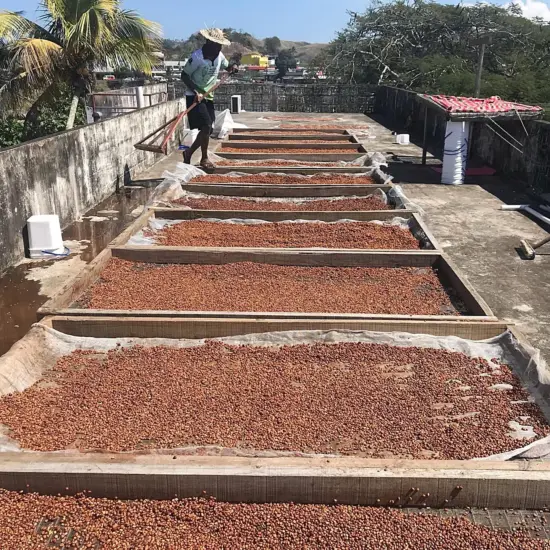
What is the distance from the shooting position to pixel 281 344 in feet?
9.35

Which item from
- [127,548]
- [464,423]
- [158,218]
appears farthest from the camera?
[158,218]

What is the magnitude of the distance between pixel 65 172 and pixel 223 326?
3214 millimetres

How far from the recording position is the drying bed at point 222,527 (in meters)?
1.66

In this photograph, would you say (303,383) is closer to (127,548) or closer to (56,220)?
(127,548)

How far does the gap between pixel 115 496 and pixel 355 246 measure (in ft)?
9.76

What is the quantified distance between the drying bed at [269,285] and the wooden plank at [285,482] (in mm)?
1213

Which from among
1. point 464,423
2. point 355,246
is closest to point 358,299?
point 355,246

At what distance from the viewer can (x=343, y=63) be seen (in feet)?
61.7

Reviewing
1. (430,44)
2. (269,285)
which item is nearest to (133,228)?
(269,285)

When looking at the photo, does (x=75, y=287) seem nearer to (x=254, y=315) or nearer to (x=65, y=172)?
(x=254, y=315)

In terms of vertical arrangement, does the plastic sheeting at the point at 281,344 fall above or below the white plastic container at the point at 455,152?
below

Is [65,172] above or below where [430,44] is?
below

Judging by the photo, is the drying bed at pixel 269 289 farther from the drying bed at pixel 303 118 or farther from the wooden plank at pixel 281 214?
the drying bed at pixel 303 118

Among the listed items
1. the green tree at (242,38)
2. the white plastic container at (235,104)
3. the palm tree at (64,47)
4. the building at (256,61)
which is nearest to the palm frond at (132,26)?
the palm tree at (64,47)
